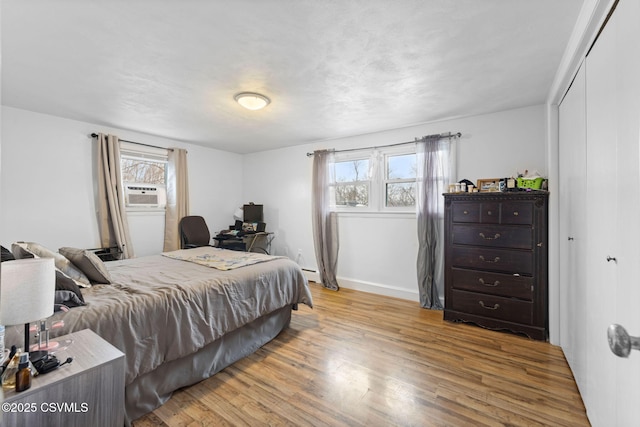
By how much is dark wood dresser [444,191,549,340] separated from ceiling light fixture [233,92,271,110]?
2212mm

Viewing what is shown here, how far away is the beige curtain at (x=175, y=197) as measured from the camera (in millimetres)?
4434

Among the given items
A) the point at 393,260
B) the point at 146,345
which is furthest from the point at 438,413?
the point at 393,260

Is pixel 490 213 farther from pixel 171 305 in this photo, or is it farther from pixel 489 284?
pixel 171 305

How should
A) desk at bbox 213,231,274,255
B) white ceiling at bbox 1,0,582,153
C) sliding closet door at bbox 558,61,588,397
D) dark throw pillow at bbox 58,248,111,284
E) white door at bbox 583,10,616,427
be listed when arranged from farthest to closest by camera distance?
1. desk at bbox 213,231,274,255
2. dark throw pillow at bbox 58,248,111,284
3. sliding closet door at bbox 558,61,588,397
4. white ceiling at bbox 1,0,582,153
5. white door at bbox 583,10,616,427

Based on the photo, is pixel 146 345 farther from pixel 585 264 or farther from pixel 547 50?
pixel 547 50

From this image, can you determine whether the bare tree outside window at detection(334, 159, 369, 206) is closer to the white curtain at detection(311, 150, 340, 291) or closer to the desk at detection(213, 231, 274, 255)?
the white curtain at detection(311, 150, 340, 291)

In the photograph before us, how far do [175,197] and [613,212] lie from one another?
4821 mm

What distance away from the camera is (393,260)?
13.1ft

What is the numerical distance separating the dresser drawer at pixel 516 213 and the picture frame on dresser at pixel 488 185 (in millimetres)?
249

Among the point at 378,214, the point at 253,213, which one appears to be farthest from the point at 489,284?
the point at 253,213

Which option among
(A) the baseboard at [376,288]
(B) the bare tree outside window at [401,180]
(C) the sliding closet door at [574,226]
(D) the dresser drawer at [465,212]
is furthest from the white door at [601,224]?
(B) the bare tree outside window at [401,180]

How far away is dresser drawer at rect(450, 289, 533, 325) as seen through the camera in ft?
9.08

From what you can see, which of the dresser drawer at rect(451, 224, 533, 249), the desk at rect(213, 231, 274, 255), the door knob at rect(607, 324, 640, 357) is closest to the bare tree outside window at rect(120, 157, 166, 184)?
the desk at rect(213, 231, 274, 255)

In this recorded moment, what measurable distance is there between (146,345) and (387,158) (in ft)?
11.6
